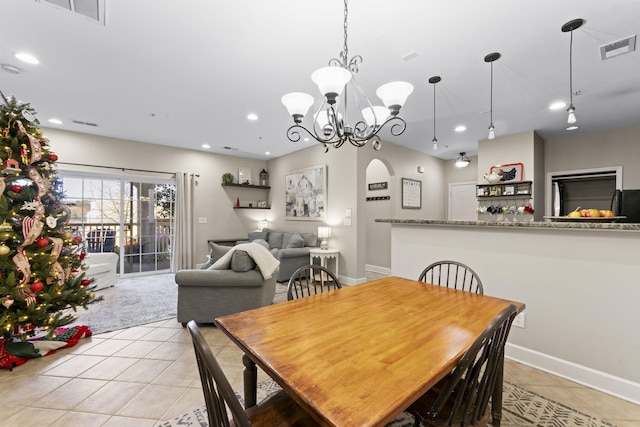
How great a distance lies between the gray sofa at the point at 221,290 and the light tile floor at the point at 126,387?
384mm

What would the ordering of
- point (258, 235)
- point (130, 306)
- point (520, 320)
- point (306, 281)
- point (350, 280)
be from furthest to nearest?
point (258, 235), point (350, 280), point (130, 306), point (306, 281), point (520, 320)

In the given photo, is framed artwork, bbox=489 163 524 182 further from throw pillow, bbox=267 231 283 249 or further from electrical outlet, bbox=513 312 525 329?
throw pillow, bbox=267 231 283 249

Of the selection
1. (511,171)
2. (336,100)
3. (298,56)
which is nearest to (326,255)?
(298,56)

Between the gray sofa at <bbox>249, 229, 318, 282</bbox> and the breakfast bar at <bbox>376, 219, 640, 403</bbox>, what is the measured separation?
2.88 metres

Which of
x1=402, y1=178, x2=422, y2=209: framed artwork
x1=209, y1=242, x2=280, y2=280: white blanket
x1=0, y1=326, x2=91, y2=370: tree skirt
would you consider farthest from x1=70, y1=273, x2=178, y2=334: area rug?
x1=402, y1=178, x2=422, y2=209: framed artwork

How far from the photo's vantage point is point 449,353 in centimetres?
104

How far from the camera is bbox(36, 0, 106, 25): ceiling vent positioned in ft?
6.08

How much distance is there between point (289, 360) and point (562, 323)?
2.33 metres

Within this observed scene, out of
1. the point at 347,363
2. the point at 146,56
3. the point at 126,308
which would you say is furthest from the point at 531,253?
the point at 126,308

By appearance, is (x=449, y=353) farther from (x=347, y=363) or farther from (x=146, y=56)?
(x=146, y=56)

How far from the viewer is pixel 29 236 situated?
7.17ft

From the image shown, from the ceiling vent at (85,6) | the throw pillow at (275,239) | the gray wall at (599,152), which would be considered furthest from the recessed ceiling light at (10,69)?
the gray wall at (599,152)

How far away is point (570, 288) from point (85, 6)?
4.06 metres

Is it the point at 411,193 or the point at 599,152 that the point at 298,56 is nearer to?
the point at 411,193
